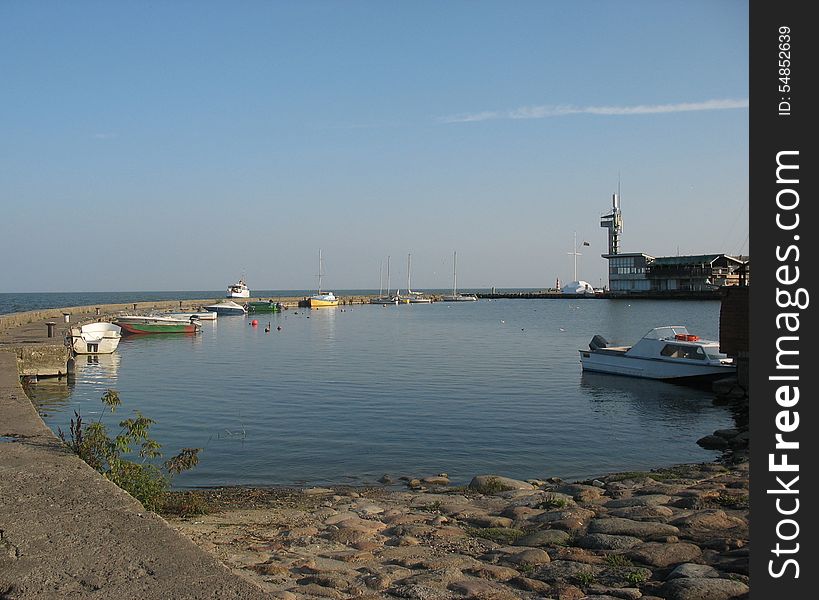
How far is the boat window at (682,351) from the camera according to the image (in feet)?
105

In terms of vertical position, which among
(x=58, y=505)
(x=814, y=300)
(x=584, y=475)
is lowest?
(x=584, y=475)

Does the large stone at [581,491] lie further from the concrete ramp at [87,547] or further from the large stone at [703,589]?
the concrete ramp at [87,547]

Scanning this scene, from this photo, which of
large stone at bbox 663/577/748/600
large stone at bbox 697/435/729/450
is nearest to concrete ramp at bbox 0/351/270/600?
large stone at bbox 663/577/748/600

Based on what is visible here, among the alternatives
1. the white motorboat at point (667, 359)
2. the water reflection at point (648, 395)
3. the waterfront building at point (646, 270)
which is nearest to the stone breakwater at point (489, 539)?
the water reflection at point (648, 395)

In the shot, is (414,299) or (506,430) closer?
(506,430)

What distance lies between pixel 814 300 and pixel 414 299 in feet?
496

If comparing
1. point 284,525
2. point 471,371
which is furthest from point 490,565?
point 471,371

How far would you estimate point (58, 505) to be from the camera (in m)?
7.67

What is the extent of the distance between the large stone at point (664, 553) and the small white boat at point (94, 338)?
37041 millimetres

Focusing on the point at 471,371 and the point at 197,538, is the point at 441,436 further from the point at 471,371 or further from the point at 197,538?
the point at 471,371

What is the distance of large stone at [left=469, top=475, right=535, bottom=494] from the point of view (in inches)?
532

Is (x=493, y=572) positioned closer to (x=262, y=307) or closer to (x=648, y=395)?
(x=648, y=395)

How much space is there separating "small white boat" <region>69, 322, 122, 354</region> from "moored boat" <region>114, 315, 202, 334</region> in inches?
649

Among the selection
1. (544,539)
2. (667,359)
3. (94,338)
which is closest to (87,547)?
(544,539)
